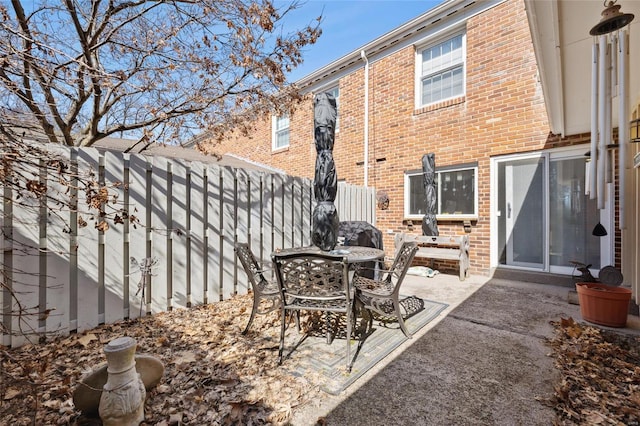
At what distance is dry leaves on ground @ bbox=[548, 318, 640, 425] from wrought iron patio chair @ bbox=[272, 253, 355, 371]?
1.60 m

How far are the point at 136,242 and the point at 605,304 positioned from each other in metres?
5.66

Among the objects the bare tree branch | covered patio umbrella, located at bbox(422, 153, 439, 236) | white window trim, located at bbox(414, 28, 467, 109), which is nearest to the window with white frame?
covered patio umbrella, located at bbox(422, 153, 439, 236)

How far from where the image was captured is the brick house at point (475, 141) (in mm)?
5148

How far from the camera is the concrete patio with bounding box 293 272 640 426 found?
6.18ft

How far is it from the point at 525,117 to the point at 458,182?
66.7 inches

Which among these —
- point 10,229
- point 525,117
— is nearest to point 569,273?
point 525,117

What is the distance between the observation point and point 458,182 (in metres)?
6.29

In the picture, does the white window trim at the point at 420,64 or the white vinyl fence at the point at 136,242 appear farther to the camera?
the white window trim at the point at 420,64

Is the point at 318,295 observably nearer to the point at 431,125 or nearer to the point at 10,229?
the point at 10,229

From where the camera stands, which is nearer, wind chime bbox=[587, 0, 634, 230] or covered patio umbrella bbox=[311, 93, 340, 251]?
wind chime bbox=[587, 0, 634, 230]

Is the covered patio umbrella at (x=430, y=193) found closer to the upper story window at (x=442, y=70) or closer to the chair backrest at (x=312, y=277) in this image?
the upper story window at (x=442, y=70)

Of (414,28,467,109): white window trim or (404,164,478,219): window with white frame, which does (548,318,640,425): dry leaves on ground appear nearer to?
(404,164,478,219): window with white frame

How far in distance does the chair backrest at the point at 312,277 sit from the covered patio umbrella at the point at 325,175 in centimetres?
87

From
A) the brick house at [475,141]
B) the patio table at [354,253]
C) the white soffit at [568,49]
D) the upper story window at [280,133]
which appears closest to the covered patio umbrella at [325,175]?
the patio table at [354,253]
